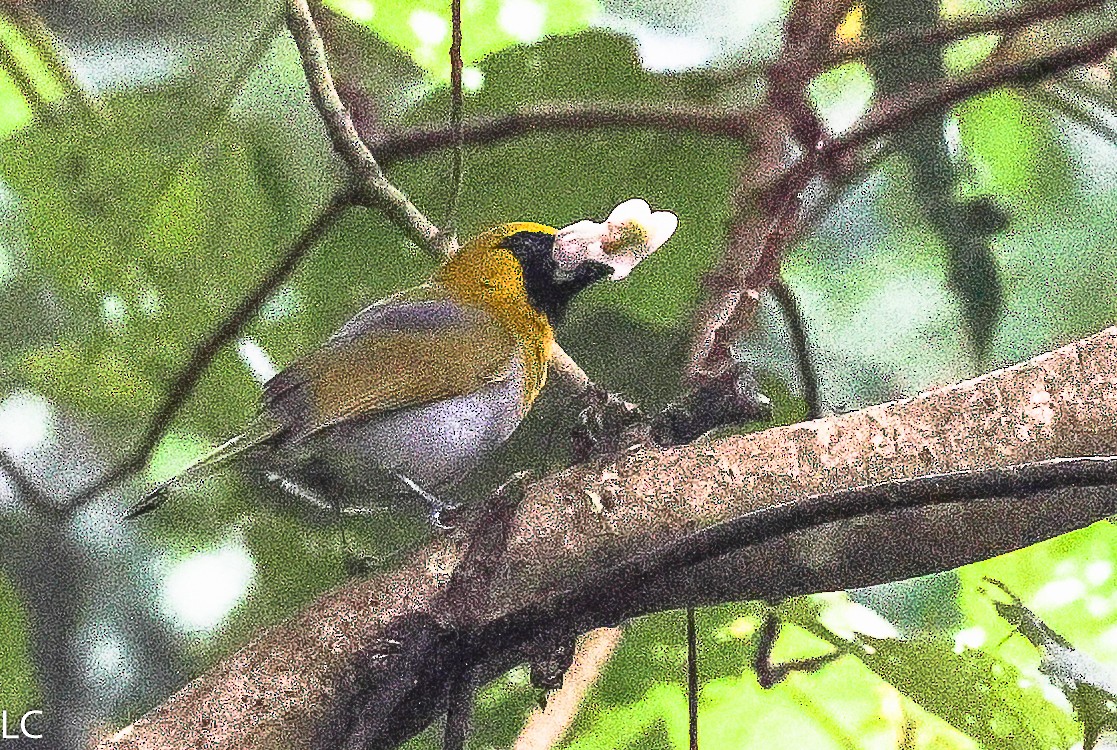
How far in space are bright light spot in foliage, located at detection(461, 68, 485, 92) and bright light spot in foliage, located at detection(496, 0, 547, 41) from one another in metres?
0.04

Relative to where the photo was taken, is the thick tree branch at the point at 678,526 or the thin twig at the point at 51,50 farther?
the thin twig at the point at 51,50

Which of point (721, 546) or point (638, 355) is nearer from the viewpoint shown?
point (721, 546)

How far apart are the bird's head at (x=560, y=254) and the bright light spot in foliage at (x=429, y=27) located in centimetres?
15

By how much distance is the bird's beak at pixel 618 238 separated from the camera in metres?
0.77

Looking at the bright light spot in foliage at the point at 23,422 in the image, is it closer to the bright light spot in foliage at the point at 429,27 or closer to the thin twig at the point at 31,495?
the thin twig at the point at 31,495

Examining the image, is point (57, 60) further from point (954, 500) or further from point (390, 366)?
point (954, 500)

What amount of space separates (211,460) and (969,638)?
1.71 feet

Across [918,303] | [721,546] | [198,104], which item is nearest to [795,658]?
[721,546]

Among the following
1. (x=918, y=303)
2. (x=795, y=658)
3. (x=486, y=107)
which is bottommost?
(x=795, y=658)

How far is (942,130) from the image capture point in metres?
0.80

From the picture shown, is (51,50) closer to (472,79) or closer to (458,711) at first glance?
(472,79)

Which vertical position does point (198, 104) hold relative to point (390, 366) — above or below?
above

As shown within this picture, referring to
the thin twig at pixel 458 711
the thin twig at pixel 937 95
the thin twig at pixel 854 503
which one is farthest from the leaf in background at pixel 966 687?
the thin twig at pixel 937 95

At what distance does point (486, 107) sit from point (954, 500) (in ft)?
1.36
